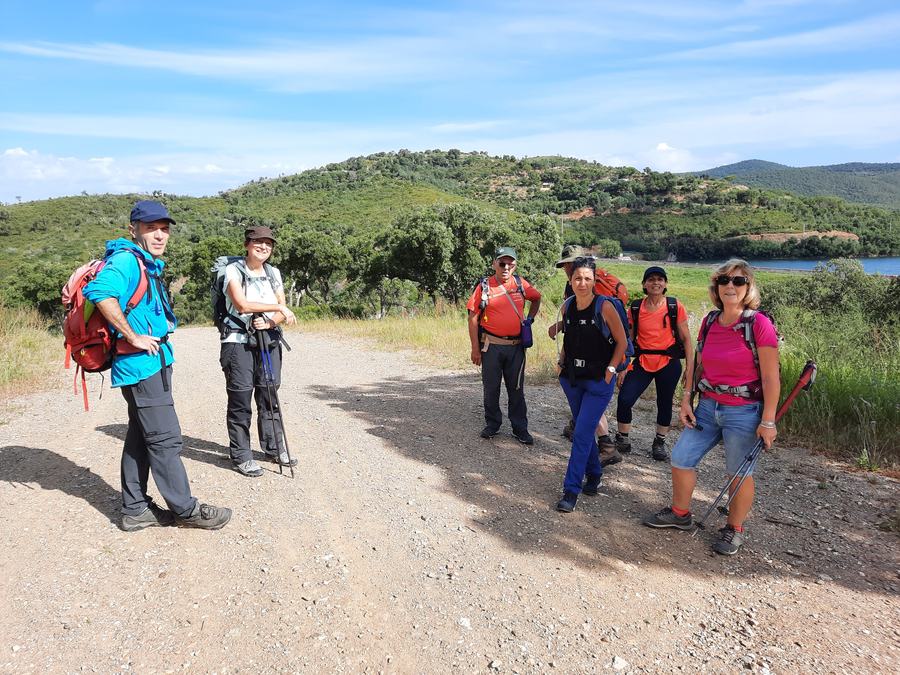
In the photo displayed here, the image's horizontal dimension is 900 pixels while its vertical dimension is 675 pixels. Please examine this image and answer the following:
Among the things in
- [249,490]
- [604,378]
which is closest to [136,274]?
[249,490]

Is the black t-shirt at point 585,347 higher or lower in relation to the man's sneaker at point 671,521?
higher

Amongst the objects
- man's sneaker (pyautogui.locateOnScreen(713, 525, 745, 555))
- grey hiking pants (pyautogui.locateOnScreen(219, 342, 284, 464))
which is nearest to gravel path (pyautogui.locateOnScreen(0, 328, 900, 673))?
man's sneaker (pyautogui.locateOnScreen(713, 525, 745, 555))

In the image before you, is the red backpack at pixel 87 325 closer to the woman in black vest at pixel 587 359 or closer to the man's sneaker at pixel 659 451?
the woman in black vest at pixel 587 359

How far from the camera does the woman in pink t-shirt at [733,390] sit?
3.23 meters

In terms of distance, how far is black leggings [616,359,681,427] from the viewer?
5043mm

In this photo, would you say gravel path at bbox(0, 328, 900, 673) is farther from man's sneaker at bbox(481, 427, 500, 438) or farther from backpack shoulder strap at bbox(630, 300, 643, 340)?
backpack shoulder strap at bbox(630, 300, 643, 340)

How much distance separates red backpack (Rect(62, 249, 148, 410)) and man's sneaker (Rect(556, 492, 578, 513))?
299 centimetres

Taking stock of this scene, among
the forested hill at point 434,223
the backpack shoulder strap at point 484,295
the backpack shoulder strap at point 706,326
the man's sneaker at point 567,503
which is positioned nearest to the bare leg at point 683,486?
the man's sneaker at point 567,503

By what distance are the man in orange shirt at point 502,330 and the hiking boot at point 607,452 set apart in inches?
25.9

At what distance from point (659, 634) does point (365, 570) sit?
5.21 feet

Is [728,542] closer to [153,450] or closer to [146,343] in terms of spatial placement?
[153,450]

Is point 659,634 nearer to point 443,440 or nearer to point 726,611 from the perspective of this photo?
point 726,611

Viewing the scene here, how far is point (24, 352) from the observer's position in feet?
28.9

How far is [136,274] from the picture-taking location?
3.25 meters
